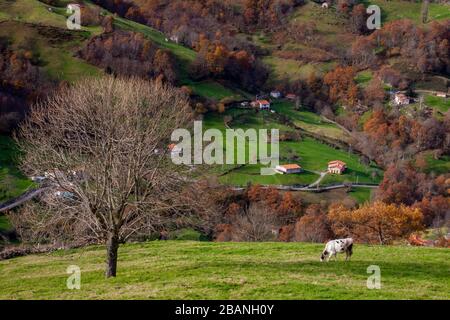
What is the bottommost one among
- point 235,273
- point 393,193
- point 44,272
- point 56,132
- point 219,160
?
point 393,193

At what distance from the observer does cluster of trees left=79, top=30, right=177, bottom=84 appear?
152 meters

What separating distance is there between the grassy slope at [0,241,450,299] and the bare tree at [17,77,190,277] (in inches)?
112

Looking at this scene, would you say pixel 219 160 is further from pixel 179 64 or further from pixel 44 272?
pixel 179 64

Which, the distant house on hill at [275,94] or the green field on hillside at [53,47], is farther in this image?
the distant house on hill at [275,94]

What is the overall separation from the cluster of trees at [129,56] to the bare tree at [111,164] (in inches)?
4555

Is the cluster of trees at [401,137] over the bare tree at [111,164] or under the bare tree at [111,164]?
under

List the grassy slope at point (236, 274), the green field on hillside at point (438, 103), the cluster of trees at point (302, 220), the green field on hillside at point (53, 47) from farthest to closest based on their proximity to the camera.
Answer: the green field on hillside at point (438, 103), the green field on hillside at point (53, 47), the cluster of trees at point (302, 220), the grassy slope at point (236, 274)

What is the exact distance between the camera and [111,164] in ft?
87.1

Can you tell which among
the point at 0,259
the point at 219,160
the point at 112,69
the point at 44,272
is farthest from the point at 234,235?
the point at 112,69

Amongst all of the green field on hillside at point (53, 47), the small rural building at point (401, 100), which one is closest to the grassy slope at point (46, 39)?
the green field on hillside at point (53, 47)

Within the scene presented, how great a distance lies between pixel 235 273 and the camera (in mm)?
25219

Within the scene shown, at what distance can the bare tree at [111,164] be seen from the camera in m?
26.6

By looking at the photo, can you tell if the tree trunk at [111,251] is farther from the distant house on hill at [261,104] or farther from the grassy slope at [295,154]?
the distant house on hill at [261,104]
